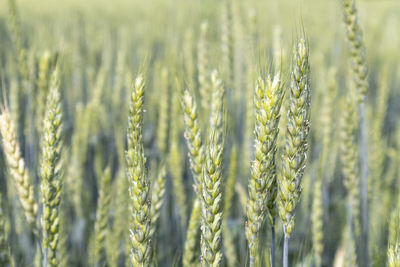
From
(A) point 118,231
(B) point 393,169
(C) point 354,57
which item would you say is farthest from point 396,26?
(A) point 118,231

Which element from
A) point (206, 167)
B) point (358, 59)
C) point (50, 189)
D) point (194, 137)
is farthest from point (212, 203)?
point (358, 59)

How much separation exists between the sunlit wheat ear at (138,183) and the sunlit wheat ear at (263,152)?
21cm

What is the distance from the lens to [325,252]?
200 cm

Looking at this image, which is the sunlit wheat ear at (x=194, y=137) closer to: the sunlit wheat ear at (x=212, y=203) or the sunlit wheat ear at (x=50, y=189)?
the sunlit wheat ear at (x=212, y=203)

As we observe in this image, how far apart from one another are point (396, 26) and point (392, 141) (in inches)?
152

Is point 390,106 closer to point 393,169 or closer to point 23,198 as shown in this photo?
point 393,169

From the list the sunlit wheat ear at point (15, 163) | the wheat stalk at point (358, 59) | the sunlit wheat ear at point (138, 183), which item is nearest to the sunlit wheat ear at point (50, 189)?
the sunlit wheat ear at point (15, 163)

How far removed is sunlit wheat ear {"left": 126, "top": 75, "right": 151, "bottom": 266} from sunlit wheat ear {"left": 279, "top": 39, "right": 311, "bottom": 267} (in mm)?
282

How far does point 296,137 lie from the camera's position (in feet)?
2.56

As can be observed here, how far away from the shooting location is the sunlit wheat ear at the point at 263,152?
75 centimetres

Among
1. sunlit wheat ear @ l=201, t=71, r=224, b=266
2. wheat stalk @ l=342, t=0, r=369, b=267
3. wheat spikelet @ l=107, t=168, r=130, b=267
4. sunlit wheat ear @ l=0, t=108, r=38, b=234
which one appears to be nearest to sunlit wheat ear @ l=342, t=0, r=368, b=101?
wheat stalk @ l=342, t=0, r=369, b=267

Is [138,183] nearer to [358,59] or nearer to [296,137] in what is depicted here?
[296,137]

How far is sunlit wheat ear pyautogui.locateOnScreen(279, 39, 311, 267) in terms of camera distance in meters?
0.77

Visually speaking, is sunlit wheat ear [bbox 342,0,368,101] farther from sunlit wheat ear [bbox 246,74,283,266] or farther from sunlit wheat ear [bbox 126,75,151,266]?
sunlit wheat ear [bbox 126,75,151,266]
